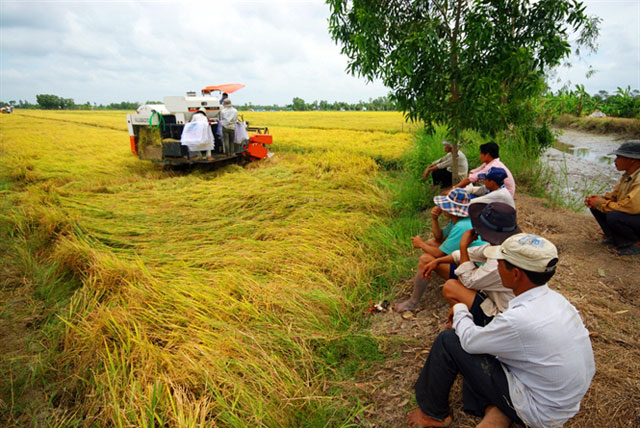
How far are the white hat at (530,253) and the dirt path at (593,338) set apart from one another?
899mm

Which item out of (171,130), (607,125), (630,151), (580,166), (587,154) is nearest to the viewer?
(630,151)

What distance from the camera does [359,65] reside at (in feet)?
13.2

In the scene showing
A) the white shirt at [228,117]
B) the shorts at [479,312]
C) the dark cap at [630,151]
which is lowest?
the shorts at [479,312]

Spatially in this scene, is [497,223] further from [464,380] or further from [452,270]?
[464,380]

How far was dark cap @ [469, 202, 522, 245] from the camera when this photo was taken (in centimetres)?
200

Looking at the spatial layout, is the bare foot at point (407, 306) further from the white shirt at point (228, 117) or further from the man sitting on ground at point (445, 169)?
the white shirt at point (228, 117)

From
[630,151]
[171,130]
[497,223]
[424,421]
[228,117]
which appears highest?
[228,117]

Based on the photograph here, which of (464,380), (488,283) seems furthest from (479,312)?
(464,380)

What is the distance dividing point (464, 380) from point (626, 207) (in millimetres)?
2745

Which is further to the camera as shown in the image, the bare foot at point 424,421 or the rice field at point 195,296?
the rice field at point 195,296

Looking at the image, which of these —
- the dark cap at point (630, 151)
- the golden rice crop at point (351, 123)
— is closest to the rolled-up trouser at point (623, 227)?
the dark cap at point (630, 151)

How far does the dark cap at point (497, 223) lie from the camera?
200 centimetres

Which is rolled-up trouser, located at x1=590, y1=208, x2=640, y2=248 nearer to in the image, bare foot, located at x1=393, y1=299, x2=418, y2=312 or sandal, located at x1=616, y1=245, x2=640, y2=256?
sandal, located at x1=616, y1=245, x2=640, y2=256

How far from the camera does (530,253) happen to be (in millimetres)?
1386
